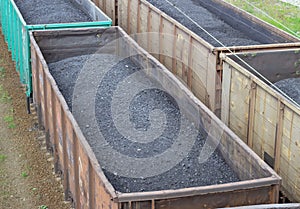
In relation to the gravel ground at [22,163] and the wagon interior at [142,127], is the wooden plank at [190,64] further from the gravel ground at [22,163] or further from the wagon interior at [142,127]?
the gravel ground at [22,163]

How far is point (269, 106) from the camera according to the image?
7.90 metres

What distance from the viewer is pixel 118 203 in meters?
5.51

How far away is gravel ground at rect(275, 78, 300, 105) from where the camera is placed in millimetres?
8814

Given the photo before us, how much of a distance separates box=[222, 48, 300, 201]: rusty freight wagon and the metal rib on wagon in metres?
3.64

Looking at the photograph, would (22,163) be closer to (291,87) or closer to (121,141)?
(121,141)

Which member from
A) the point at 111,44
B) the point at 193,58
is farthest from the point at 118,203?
the point at 111,44

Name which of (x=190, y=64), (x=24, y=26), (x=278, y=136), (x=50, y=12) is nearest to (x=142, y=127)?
(x=278, y=136)

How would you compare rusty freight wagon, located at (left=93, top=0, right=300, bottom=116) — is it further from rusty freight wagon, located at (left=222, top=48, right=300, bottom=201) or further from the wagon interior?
the wagon interior

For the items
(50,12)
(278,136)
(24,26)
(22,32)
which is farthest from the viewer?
(50,12)

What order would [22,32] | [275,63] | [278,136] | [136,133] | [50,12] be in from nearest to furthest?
[278,136] → [136,133] → [275,63] → [22,32] → [50,12]

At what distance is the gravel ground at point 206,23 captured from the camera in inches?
457

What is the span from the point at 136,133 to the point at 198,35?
14.5 feet

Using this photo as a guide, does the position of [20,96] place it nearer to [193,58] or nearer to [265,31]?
[193,58]

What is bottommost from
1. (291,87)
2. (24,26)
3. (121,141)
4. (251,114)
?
(121,141)
